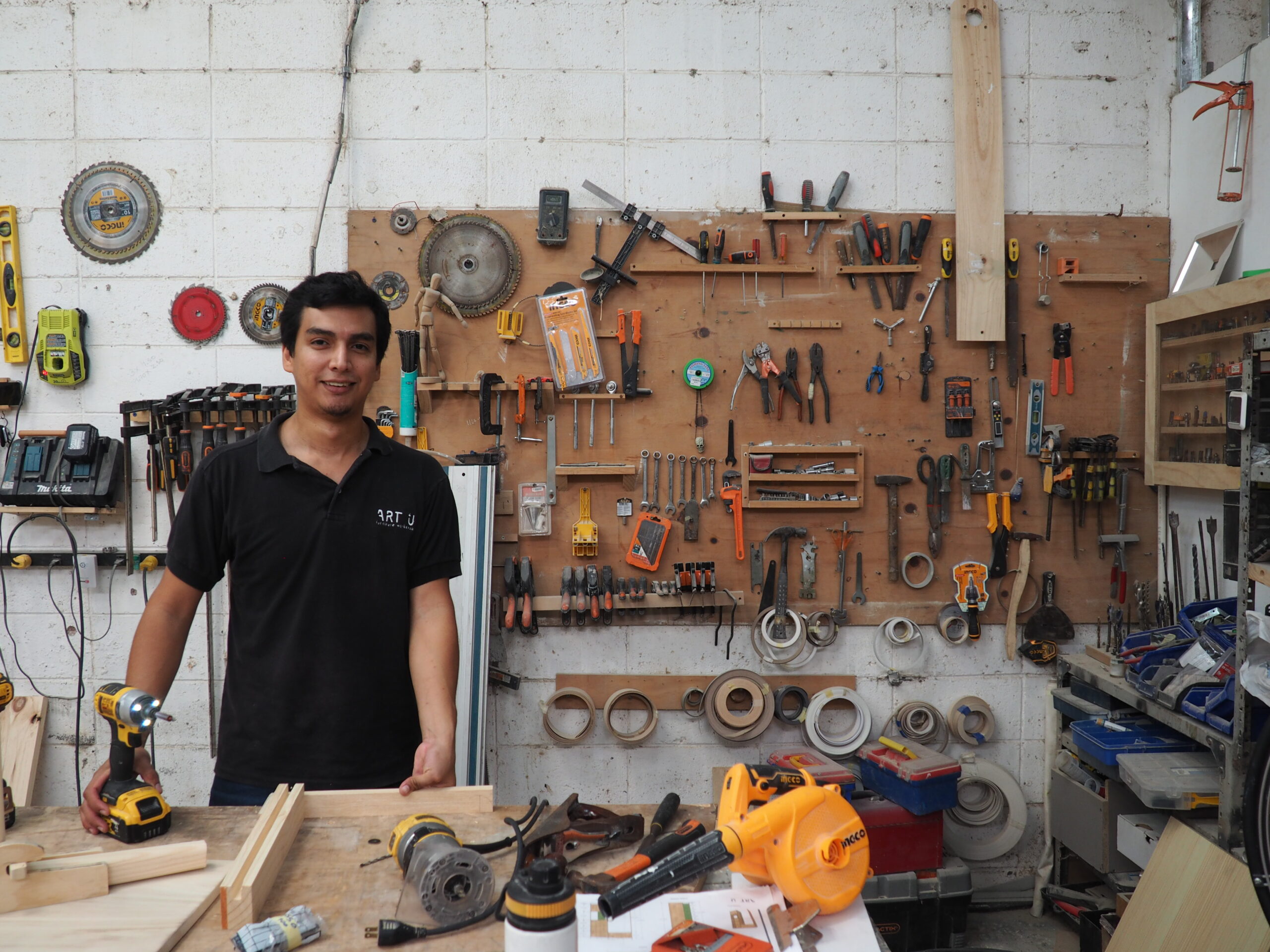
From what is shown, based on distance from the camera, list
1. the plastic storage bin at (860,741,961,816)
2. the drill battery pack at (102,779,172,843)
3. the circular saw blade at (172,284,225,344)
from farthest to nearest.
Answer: the circular saw blade at (172,284,225,344)
the plastic storage bin at (860,741,961,816)
the drill battery pack at (102,779,172,843)

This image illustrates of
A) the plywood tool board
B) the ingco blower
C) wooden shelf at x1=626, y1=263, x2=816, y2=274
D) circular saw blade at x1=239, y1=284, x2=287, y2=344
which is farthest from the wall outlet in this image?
the ingco blower

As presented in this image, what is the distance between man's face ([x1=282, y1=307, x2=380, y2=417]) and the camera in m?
1.87

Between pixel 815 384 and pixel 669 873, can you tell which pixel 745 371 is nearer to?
pixel 815 384

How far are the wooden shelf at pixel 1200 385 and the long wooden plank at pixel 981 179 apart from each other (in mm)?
614

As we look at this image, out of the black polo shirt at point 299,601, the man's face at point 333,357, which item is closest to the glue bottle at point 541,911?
the black polo shirt at point 299,601

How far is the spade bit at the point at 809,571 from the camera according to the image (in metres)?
3.29

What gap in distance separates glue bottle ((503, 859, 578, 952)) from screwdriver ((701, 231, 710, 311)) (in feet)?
8.34

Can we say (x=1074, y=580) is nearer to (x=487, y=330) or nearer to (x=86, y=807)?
(x=487, y=330)

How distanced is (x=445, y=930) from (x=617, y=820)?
42 cm

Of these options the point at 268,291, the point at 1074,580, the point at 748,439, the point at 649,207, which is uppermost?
the point at 649,207

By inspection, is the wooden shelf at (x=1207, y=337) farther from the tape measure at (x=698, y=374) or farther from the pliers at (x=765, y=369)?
the tape measure at (x=698, y=374)

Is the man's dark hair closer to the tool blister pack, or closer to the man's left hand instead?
the man's left hand

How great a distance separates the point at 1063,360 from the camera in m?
3.33

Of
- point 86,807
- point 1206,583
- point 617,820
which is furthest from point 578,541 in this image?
point 1206,583
